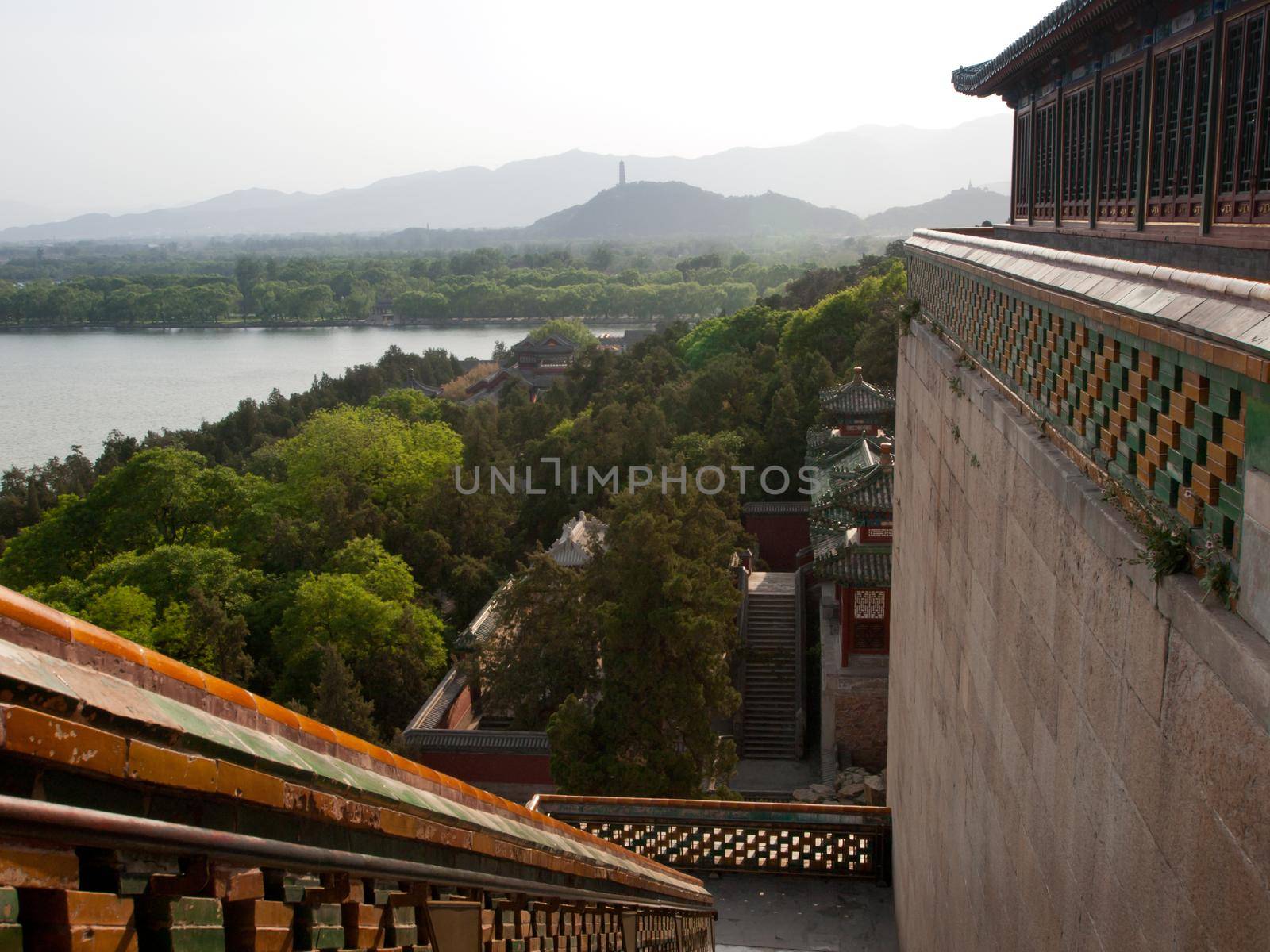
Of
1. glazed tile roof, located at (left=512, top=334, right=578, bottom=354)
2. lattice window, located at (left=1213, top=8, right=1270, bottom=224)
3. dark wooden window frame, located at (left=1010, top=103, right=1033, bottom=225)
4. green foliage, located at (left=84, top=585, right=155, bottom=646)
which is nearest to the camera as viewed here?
lattice window, located at (left=1213, top=8, right=1270, bottom=224)

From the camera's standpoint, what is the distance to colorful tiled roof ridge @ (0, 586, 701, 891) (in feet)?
3.97

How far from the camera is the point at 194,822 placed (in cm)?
132

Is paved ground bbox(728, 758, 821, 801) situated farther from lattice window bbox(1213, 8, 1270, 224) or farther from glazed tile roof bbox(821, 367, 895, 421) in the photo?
lattice window bbox(1213, 8, 1270, 224)

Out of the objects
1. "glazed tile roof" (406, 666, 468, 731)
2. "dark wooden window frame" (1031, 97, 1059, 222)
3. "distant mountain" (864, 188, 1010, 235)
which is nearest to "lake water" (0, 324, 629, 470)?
"glazed tile roof" (406, 666, 468, 731)

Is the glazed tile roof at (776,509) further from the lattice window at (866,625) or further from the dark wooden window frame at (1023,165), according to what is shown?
the dark wooden window frame at (1023,165)

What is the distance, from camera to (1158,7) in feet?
18.4

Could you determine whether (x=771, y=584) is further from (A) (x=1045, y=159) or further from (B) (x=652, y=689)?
(A) (x=1045, y=159)

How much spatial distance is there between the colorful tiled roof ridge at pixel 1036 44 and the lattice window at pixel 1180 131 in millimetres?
459

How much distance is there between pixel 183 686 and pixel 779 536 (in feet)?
71.5

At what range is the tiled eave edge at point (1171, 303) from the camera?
1686mm

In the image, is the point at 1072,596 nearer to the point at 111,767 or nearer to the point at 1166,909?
the point at 1166,909

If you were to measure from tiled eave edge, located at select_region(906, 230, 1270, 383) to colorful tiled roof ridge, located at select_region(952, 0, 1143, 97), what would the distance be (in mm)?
3378

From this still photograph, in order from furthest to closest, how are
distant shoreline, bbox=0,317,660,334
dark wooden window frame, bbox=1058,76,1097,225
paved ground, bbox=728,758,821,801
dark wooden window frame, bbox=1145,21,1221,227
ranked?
distant shoreline, bbox=0,317,660,334
paved ground, bbox=728,758,821,801
dark wooden window frame, bbox=1058,76,1097,225
dark wooden window frame, bbox=1145,21,1221,227

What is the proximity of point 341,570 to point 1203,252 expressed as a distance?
15314 mm
